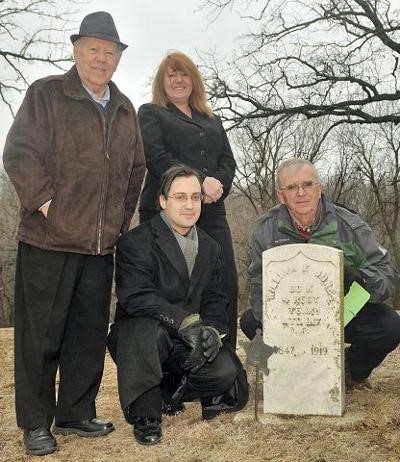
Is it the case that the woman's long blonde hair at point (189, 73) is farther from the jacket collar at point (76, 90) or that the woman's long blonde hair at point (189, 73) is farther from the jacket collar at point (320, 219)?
the jacket collar at point (320, 219)

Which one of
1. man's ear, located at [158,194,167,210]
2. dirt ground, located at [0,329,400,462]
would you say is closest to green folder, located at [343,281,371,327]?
dirt ground, located at [0,329,400,462]

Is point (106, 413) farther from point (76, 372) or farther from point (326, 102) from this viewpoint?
point (326, 102)

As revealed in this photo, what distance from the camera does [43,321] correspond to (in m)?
3.31

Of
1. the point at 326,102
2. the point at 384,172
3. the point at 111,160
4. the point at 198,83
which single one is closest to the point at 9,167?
the point at 111,160

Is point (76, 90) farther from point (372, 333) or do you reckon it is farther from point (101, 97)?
point (372, 333)

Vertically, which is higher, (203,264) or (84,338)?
(203,264)

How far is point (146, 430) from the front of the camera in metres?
3.41

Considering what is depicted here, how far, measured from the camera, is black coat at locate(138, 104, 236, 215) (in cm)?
411

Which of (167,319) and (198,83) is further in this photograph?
(198,83)

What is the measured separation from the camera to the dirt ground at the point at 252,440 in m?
3.12

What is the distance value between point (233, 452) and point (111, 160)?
5.32 feet

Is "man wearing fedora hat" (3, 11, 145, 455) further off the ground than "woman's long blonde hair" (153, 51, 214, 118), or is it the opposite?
"woman's long blonde hair" (153, 51, 214, 118)

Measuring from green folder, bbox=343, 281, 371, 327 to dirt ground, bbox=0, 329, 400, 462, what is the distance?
56cm

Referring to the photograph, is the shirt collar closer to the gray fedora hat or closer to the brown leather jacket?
the brown leather jacket
